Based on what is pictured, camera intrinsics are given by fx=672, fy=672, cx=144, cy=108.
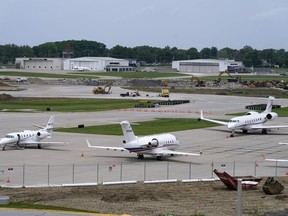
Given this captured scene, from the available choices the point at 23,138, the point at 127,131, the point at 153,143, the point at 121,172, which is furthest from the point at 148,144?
the point at 23,138

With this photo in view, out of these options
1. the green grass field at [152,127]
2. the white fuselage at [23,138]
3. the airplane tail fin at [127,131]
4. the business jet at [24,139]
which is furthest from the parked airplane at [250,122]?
the airplane tail fin at [127,131]

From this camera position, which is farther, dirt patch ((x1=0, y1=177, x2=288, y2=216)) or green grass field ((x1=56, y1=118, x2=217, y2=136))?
green grass field ((x1=56, y1=118, x2=217, y2=136))

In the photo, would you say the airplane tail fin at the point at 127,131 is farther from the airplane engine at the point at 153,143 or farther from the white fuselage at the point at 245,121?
the white fuselage at the point at 245,121

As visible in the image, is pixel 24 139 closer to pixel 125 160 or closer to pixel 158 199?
pixel 125 160

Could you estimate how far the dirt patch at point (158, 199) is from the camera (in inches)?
1745

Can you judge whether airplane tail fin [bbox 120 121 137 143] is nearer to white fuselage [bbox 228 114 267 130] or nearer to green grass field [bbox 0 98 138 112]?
white fuselage [bbox 228 114 267 130]

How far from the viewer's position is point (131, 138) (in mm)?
68375

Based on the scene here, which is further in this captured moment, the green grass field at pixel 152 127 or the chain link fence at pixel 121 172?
the green grass field at pixel 152 127

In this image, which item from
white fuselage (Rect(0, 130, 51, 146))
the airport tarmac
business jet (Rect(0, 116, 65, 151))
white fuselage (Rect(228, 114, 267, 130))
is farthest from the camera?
white fuselage (Rect(228, 114, 267, 130))

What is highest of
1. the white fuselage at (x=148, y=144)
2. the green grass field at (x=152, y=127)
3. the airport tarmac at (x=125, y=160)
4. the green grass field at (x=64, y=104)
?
the white fuselage at (x=148, y=144)

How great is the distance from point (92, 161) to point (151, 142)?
632 cm

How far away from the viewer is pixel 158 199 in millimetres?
48281

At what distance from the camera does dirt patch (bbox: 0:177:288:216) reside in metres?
44.3

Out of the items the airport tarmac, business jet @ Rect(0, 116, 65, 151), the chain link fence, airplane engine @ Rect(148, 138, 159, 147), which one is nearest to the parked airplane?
the airport tarmac
